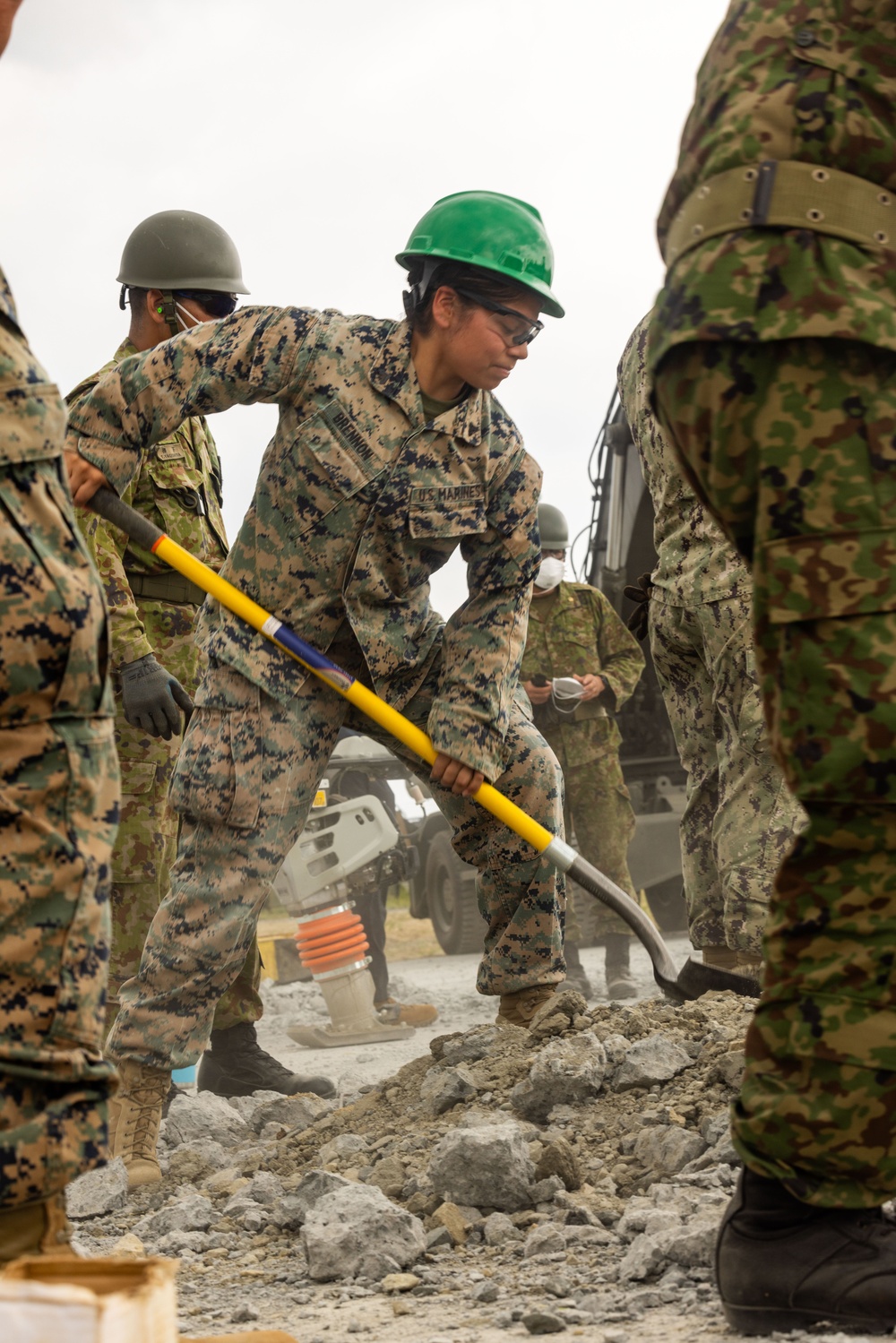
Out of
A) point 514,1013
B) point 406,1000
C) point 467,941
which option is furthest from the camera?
point 467,941

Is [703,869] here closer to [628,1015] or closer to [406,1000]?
[628,1015]

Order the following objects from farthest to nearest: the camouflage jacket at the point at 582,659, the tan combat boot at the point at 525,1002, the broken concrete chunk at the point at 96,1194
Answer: the camouflage jacket at the point at 582,659
the tan combat boot at the point at 525,1002
the broken concrete chunk at the point at 96,1194

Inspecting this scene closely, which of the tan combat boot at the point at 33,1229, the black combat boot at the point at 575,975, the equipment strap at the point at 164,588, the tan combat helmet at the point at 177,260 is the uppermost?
the tan combat helmet at the point at 177,260

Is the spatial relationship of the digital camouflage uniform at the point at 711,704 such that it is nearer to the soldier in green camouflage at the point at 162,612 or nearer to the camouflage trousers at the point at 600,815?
the soldier in green camouflage at the point at 162,612

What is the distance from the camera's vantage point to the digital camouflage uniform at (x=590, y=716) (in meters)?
8.22

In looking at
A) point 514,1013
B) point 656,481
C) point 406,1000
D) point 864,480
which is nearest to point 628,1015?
point 514,1013

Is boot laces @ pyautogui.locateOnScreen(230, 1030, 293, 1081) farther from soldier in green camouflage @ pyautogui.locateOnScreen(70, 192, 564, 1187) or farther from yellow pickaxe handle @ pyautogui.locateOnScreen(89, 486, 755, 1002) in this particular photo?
yellow pickaxe handle @ pyautogui.locateOnScreen(89, 486, 755, 1002)

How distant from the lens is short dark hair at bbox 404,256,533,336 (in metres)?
3.84

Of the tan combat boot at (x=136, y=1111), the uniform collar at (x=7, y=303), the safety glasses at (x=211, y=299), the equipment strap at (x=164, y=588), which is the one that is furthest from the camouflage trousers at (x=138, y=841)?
the uniform collar at (x=7, y=303)

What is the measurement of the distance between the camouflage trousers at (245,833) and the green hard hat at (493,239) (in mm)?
1045

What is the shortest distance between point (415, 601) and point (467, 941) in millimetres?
6891

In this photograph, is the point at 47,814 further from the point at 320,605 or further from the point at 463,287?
the point at 463,287

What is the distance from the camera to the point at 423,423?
385cm

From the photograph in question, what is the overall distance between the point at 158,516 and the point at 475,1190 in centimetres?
255
